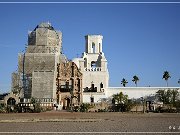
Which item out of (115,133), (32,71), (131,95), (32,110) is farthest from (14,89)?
(115,133)

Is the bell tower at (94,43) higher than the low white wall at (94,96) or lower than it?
higher

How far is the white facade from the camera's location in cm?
6412

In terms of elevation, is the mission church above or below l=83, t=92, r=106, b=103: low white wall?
above

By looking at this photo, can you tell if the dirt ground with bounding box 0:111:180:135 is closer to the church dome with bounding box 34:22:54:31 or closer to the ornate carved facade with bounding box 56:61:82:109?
the ornate carved facade with bounding box 56:61:82:109

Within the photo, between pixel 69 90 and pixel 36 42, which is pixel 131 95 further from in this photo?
pixel 36 42

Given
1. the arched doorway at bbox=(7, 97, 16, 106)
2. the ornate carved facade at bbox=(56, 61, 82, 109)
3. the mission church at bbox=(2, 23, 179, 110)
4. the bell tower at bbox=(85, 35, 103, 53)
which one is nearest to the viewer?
the arched doorway at bbox=(7, 97, 16, 106)

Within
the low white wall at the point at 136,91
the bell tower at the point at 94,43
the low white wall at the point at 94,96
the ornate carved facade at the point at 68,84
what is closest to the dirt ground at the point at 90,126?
the ornate carved facade at the point at 68,84

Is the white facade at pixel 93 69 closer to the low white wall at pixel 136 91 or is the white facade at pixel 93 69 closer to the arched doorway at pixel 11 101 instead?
the low white wall at pixel 136 91

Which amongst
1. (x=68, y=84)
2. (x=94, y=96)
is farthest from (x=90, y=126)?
(x=94, y=96)

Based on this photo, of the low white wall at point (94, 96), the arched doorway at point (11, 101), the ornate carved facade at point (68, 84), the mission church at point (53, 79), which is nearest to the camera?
the arched doorway at point (11, 101)

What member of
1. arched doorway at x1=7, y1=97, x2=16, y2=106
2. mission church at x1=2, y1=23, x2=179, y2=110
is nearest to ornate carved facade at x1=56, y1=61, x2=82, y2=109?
mission church at x1=2, y1=23, x2=179, y2=110

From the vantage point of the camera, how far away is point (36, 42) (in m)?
61.5

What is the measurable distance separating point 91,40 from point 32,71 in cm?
2241

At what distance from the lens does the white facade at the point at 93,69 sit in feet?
210
